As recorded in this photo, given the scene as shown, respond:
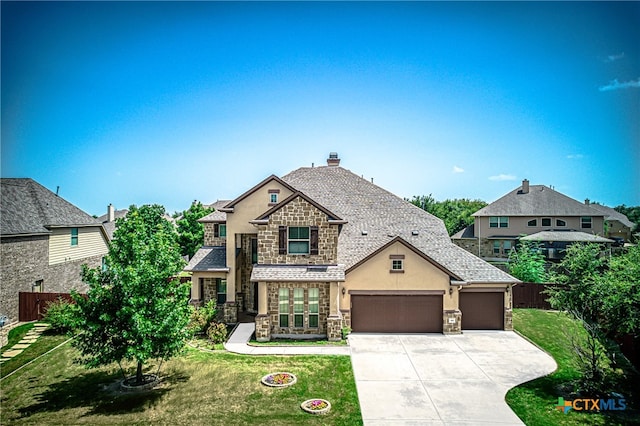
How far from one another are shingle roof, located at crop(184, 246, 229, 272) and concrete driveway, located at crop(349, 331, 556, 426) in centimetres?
841

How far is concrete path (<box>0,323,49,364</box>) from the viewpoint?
1880 cm

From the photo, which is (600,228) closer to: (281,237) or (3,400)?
Result: (281,237)

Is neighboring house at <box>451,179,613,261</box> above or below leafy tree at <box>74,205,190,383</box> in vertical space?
above

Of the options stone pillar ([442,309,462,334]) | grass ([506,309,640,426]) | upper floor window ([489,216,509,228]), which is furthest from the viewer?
upper floor window ([489,216,509,228])

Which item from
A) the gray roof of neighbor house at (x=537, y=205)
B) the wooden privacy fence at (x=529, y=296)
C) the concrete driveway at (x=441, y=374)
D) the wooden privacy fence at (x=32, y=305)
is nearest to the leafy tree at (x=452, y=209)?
the gray roof of neighbor house at (x=537, y=205)

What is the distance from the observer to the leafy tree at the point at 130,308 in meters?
13.6

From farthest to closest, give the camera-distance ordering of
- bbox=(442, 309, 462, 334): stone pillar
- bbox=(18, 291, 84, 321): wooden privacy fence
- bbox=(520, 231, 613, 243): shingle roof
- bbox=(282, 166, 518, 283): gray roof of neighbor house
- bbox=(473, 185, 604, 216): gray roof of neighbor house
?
bbox=(473, 185, 604, 216): gray roof of neighbor house < bbox=(520, 231, 613, 243): shingle roof < bbox=(18, 291, 84, 321): wooden privacy fence < bbox=(282, 166, 518, 283): gray roof of neighbor house < bbox=(442, 309, 462, 334): stone pillar

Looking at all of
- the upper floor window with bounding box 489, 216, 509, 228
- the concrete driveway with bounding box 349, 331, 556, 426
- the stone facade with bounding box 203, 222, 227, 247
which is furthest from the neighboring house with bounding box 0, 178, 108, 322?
the upper floor window with bounding box 489, 216, 509, 228

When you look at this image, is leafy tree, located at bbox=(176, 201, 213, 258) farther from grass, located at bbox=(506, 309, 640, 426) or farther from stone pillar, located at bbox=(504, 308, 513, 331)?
grass, located at bbox=(506, 309, 640, 426)

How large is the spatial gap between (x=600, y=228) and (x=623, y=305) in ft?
117

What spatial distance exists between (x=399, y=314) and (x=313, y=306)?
4.54 m

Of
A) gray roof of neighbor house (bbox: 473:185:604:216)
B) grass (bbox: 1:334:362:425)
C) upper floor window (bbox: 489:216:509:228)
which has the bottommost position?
grass (bbox: 1:334:362:425)

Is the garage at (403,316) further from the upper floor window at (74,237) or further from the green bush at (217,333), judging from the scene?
the upper floor window at (74,237)

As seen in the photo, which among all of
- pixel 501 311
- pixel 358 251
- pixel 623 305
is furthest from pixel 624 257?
pixel 358 251
